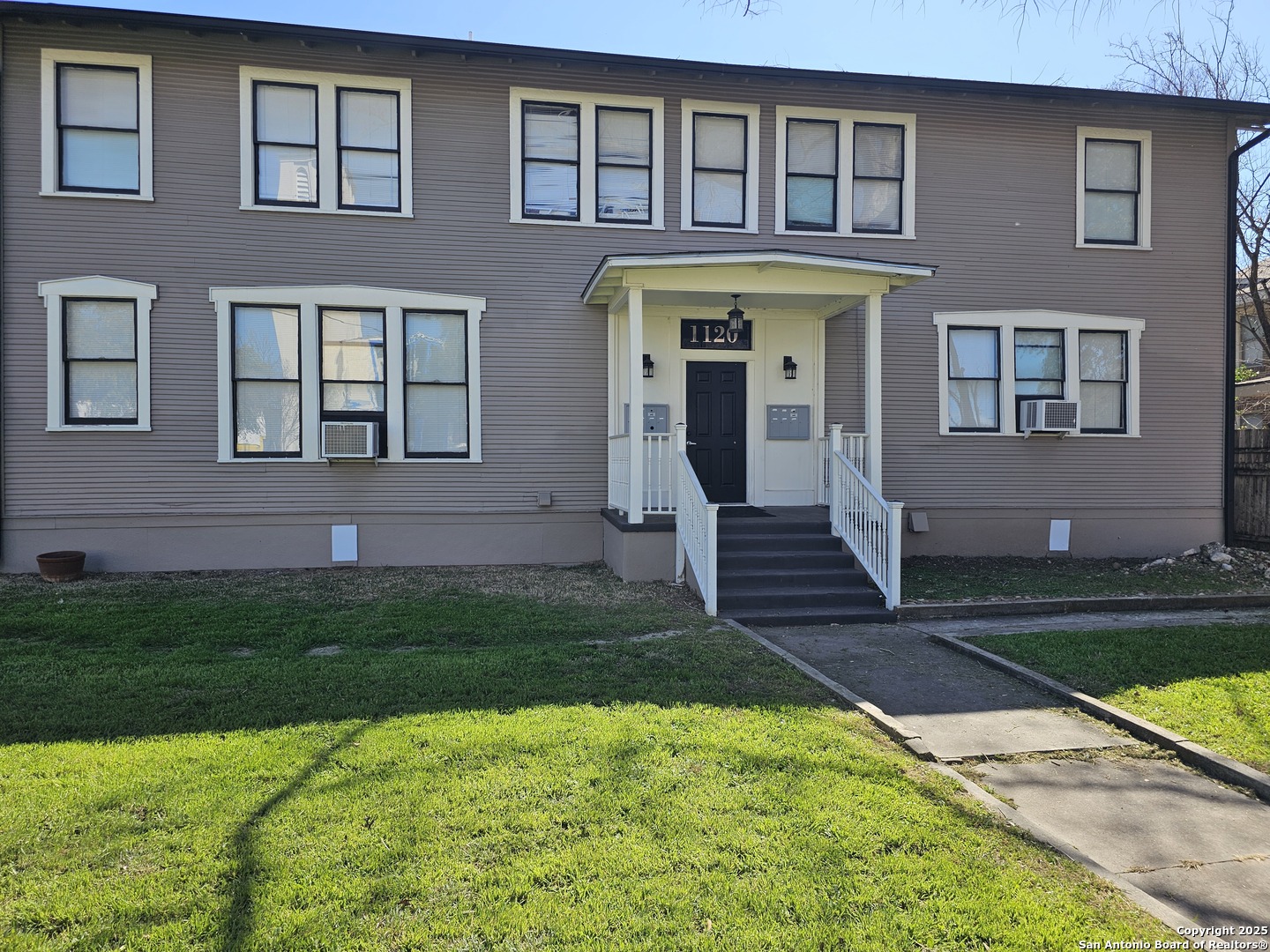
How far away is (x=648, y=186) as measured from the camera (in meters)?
10.2

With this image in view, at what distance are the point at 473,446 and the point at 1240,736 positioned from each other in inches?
316

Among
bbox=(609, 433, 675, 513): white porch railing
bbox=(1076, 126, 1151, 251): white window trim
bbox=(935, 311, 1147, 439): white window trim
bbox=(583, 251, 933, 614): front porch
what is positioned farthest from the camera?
bbox=(1076, 126, 1151, 251): white window trim

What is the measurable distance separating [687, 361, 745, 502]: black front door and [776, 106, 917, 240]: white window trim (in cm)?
213

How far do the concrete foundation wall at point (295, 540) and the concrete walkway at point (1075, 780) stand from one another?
419cm

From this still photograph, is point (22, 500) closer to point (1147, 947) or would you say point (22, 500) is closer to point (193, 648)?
point (193, 648)

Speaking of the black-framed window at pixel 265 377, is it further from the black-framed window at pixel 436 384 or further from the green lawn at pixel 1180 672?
the green lawn at pixel 1180 672

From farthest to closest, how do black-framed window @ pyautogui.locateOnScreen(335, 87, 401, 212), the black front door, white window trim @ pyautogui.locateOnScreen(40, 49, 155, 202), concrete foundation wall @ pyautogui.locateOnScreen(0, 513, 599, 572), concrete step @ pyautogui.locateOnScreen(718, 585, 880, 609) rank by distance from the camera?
the black front door → black-framed window @ pyautogui.locateOnScreen(335, 87, 401, 212) → concrete foundation wall @ pyautogui.locateOnScreen(0, 513, 599, 572) → white window trim @ pyautogui.locateOnScreen(40, 49, 155, 202) → concrete step @ pyautogui.locateOnScreen(718, 585, 880, 609)

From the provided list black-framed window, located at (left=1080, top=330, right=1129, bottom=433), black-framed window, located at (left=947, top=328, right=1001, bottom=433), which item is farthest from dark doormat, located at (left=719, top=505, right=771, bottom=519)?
black-framed window, located at (left=1080, top=330, right=1129, bottom=433)

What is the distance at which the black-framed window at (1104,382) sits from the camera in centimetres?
1112

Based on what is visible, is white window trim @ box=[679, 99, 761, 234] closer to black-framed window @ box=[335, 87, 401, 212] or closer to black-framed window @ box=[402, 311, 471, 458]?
black-framed window @ box=[402, 311, 471, 458]

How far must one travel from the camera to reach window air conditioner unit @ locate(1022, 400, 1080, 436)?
1065 centimetres

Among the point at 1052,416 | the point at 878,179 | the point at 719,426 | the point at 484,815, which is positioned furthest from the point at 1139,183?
the point at 484,815

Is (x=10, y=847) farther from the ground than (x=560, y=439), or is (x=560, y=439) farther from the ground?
(x=560, y=439)

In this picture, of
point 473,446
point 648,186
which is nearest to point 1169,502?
point 648,186
